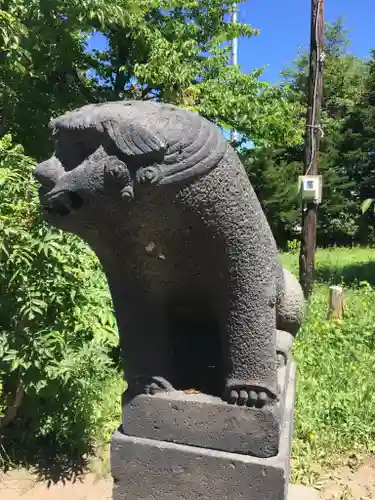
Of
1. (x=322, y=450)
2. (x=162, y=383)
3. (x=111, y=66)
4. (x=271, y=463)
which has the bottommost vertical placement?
(x=322, y=450)

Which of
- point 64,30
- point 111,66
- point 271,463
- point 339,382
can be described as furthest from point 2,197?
point 111,66

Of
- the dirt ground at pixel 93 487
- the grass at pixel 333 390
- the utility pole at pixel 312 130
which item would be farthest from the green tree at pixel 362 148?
the dirt ground at pixel 93 487

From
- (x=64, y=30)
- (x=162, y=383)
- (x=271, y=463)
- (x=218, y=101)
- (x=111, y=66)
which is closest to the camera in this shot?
(x=271, y=463)

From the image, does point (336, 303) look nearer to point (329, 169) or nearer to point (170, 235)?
point (170, 235)

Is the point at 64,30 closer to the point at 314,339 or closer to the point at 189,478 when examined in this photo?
the point at 314,339

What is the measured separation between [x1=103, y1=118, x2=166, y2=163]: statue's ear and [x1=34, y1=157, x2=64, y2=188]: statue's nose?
0.59 ft

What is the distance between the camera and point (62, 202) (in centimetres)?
123

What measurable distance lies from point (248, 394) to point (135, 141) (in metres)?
0.81

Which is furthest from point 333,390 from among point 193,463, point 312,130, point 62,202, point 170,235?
point 312,130

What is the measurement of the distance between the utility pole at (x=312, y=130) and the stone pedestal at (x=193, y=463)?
4.18m

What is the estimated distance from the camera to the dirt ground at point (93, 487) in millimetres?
2553

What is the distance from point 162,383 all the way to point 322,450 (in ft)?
5.68

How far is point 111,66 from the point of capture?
8.98m

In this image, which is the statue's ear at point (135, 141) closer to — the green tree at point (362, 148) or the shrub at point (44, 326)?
the shrub at point (44, 326)
